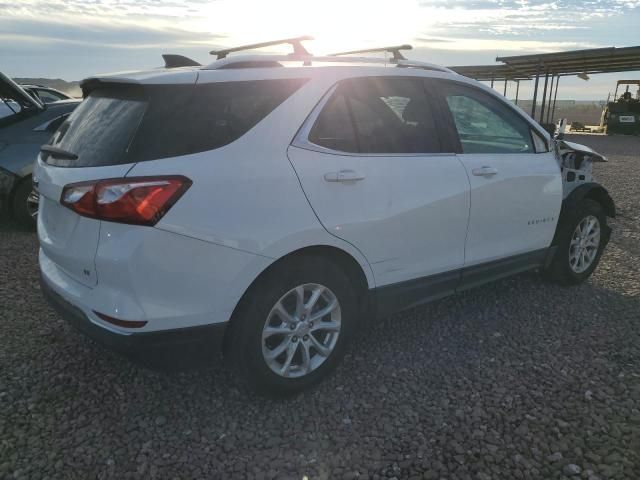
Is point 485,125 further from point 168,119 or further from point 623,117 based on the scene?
point 623,117

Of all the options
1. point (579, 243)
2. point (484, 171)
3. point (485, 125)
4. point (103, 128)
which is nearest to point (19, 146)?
point (103, 128)

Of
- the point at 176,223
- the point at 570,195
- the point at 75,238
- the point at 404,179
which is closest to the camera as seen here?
the point at 176,223

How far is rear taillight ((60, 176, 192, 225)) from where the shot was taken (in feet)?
7.39

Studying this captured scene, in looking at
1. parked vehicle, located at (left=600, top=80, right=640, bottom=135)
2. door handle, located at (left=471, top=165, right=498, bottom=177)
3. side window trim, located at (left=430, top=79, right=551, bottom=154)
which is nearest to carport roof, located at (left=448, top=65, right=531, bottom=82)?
parked vehicle, located at (left=600, top=80, right=640, bottom=135)

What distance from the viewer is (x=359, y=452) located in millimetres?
2512

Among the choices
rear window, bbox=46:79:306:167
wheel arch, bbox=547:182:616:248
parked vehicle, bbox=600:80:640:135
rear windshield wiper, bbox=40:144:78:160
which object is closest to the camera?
rear window, bbox=46:79:306:167

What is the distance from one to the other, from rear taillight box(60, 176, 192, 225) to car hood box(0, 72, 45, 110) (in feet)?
16.0

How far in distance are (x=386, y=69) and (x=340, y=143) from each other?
2.23 feet

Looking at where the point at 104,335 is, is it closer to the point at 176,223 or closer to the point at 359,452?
the point at 176,223

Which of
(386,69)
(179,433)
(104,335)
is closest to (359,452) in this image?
(179,433)

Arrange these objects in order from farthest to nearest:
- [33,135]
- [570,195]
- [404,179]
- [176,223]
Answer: [33,135] < [570,195] < [404,179] < [176,223]

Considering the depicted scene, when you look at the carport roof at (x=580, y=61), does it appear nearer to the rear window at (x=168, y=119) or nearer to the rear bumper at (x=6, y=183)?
the rear bumper at (x=6, y=183)

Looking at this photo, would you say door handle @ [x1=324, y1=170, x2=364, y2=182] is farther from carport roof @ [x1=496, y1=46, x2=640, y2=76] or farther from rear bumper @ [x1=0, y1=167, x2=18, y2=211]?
carport roof @ [x1=496, y1=46, x2=640, y2=76]

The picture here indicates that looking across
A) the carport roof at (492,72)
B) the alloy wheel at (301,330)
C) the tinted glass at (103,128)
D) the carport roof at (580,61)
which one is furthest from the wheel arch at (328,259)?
the carport roof at (492,72)
